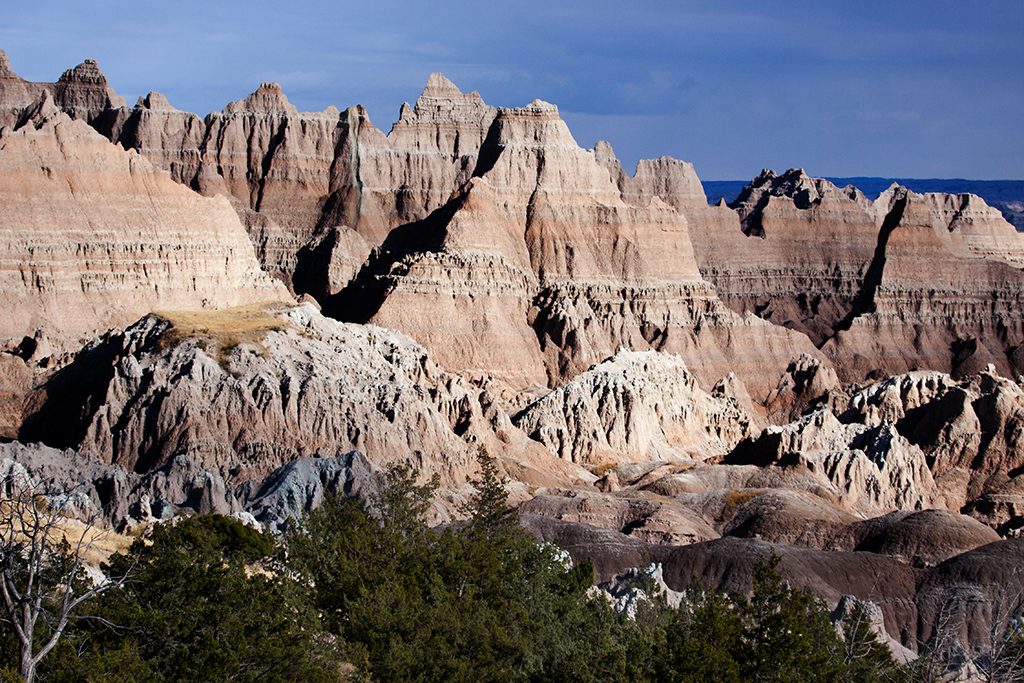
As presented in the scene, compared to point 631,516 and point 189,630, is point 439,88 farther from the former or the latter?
point 189,630

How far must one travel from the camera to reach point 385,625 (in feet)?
86.9

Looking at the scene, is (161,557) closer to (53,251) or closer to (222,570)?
(222,570)

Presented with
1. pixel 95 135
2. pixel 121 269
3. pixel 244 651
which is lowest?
pixel 244 651

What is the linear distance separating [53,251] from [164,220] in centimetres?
747

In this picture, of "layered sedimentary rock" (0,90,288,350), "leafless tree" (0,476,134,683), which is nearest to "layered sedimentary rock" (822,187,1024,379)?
"layered sedimentary rock" (0,90,288,350)

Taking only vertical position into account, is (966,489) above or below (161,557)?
below

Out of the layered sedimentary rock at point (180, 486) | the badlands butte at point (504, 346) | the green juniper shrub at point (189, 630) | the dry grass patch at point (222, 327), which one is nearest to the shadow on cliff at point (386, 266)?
the badlands butte at point (504, 346)

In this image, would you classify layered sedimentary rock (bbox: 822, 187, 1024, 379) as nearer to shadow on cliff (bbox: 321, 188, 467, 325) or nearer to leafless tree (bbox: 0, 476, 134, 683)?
shadow on cliff (bbox: 321, 188, 467, 325)

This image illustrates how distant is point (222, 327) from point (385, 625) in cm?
3394

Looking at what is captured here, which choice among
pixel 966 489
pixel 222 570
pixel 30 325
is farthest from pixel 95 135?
pixel 222 570

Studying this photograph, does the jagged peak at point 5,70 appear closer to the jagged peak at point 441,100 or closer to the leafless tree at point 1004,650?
the jagged peak at point 441,100

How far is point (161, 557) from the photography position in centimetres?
2681

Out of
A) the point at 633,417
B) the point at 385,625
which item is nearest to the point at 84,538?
the point at 385,625

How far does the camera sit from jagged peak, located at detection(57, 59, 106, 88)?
124 m
